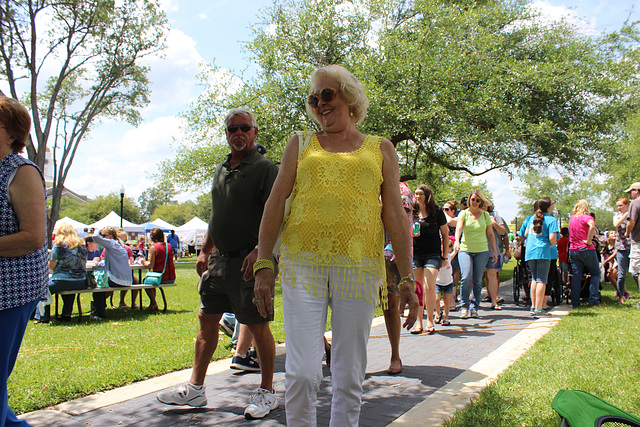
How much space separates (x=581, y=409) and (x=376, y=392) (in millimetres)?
1987

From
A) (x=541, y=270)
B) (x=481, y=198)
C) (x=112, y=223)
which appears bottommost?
(x=541, y=270)

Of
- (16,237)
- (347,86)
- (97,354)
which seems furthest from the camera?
(97,354)

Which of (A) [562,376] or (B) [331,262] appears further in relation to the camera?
(A) [562,376]

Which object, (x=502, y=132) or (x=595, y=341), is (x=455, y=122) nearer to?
(x=502, y=132)

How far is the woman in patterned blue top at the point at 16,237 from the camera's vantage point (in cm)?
253

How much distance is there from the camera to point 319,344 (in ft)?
7.85

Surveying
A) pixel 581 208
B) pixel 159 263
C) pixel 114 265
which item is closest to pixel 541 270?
pixel 581 208

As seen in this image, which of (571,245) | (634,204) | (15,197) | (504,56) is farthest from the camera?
(504,56)

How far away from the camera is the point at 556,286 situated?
33.2ft

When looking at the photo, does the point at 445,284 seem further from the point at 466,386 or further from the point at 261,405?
the point at 261,405

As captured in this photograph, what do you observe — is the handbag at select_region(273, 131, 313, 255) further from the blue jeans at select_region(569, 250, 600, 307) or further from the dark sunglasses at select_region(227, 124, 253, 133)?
the blue jeans at select_region(569, 250, 600, 307)

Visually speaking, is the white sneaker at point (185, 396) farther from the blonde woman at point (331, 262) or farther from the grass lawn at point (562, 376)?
the grass lawn at point (562, 376)

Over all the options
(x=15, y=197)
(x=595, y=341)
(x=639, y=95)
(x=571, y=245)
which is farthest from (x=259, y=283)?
(x=639, y=95)

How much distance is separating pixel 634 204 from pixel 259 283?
834 centimetres
